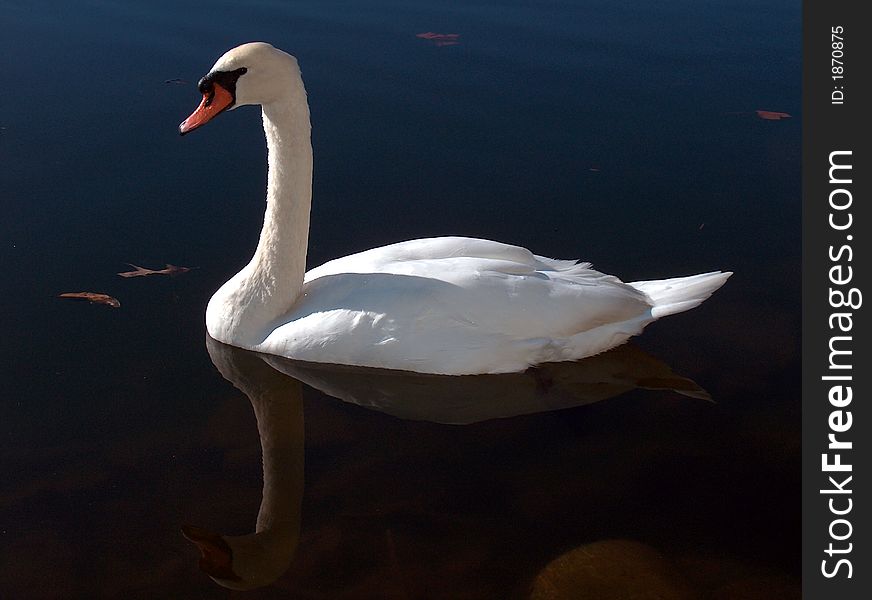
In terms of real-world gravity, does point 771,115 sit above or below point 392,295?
above

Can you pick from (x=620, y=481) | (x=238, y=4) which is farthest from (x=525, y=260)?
(x=238, y=4)

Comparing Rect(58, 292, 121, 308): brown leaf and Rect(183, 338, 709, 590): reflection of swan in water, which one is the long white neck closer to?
Rect(183, 338, 709, 590): reflection of swan in water

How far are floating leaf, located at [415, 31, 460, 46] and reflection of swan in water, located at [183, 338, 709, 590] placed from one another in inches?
223

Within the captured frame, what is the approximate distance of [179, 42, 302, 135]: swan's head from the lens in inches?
239

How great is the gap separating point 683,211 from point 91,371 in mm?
4711

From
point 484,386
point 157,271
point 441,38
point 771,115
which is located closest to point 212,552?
point 484,386

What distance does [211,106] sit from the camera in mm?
6184

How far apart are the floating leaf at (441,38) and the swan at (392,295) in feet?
17.1

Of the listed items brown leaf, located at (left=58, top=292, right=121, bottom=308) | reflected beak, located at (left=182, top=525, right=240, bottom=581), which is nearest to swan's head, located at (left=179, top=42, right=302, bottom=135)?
brown leaf, located at (left=58, top=292, right=121, bottom=308)

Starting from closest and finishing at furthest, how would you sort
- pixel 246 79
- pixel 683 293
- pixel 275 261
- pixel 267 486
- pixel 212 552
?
pixel 212 552 → pixel 267 486 → pixel 246 79 → pixel 275 261 → pixel 683 293

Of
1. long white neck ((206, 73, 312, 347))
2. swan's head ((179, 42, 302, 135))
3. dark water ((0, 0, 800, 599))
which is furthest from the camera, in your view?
long white neck ((206, 73, 312, 347))

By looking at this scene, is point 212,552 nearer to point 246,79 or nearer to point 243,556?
point 243,556

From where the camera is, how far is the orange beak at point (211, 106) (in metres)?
6.14

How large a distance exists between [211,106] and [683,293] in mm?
3026
